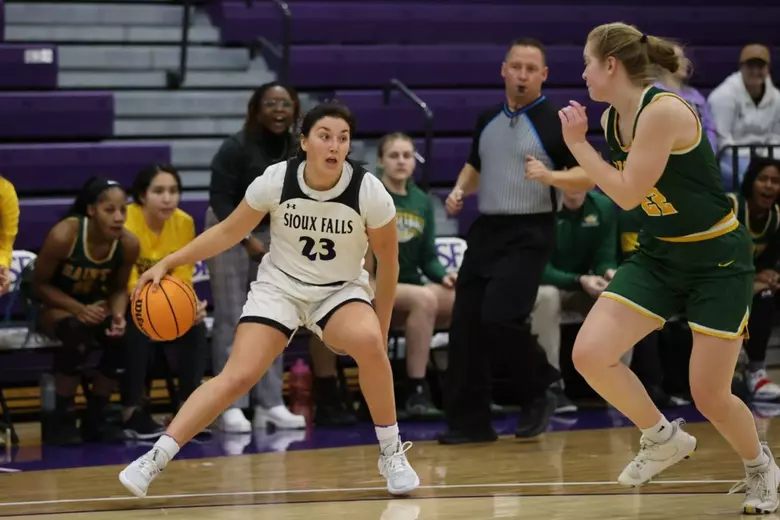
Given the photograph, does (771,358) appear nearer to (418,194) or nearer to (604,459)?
(418,194)

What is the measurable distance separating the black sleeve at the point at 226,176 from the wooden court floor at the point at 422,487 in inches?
54.7

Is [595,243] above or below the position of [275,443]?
above

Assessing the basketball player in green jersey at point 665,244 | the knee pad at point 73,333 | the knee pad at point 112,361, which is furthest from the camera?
the knee pad at point 112,361

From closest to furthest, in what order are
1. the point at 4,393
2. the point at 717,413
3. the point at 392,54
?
the point at 717,413
the point at 4,393
the point at 392,54

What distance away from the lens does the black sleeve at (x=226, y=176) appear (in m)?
6.99

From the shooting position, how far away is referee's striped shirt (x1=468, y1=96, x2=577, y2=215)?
254 inches

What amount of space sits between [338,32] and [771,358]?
3.87m

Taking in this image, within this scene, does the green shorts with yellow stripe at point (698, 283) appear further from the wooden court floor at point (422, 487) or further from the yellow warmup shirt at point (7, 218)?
the yellow warmup shirt at point (7, 218)

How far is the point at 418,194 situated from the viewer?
7.81 m

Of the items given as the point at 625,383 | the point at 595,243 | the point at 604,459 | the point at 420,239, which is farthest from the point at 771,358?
the point at 625,383

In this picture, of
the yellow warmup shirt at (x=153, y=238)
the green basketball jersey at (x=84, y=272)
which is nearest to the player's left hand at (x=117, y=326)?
the green basketball jersey at (x=84, y=272)

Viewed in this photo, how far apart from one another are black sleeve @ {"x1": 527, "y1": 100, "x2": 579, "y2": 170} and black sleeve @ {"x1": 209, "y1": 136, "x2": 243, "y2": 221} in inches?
61.2

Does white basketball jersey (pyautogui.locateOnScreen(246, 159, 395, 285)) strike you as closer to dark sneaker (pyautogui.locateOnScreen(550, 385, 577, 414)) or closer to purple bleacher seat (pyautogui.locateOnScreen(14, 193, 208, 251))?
dark sneaker (pyautogui.locateOnScreen(550, 385, 577, 414))

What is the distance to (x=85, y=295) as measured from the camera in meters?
7.02
